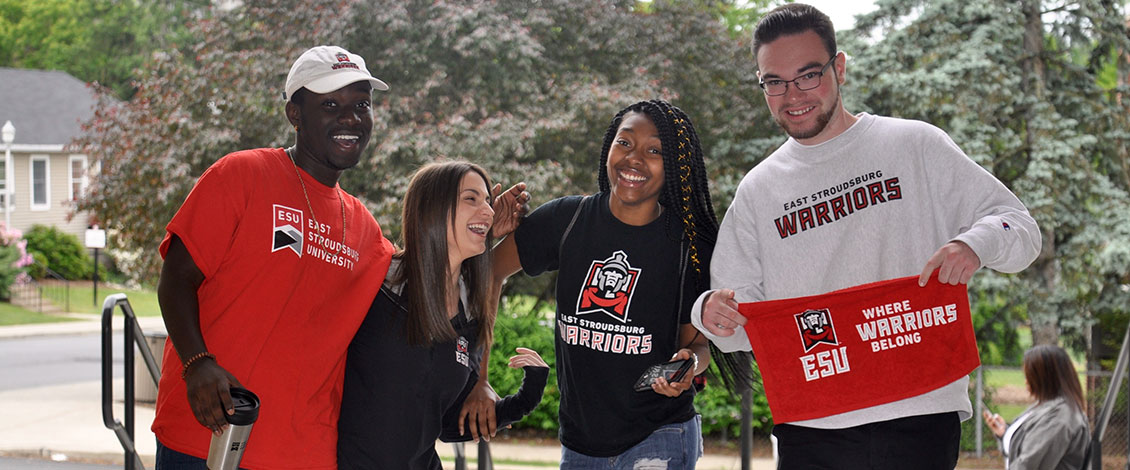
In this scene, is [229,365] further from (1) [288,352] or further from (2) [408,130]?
(2) [408,130]

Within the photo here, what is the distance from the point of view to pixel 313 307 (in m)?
2.73

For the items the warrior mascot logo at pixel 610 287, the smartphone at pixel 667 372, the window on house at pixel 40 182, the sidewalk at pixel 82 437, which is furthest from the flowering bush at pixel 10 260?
the smartphone at pixel 667 372

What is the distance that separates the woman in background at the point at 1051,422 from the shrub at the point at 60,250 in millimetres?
26225

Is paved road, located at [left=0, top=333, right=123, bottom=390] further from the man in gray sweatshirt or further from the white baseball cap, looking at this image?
the man in gray sweatshirt

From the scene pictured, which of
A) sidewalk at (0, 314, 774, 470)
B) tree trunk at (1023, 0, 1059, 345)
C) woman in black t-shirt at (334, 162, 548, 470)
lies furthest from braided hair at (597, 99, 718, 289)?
tree trunk at (1023, 0, 1059, 345)

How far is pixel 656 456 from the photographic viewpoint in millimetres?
2859

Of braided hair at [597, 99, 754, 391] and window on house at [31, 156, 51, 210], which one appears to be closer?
braided hair at [597, 99, 754, 391]

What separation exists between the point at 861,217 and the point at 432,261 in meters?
1.16

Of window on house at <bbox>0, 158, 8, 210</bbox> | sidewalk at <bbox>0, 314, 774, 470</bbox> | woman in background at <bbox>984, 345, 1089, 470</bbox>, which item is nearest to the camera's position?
woman in background at <bbox>984, 345, 1089, 470</bbox>

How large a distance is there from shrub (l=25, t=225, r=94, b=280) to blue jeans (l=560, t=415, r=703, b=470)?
26.9 meters

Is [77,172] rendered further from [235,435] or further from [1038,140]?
[235,435]

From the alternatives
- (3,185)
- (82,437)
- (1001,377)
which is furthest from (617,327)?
(3,185)

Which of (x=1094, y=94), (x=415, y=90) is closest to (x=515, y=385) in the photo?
(x=415, y=90)

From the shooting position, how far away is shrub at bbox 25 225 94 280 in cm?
2633
